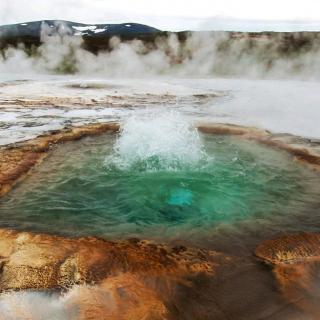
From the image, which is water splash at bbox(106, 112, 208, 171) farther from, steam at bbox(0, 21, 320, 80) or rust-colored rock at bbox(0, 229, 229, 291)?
steam at bbox(0, 21, 320, 80)

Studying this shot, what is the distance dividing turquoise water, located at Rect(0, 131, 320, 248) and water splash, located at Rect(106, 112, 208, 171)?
48mm

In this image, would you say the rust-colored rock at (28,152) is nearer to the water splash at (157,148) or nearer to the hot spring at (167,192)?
the hot spring at (167,192)

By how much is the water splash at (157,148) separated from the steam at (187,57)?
1946 centimetres

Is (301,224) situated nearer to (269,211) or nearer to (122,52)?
(269,211)

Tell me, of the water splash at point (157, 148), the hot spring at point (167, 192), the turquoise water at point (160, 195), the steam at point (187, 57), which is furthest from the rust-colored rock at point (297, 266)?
the steam at point (187, 57)

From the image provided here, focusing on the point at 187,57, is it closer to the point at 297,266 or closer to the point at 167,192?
the point at 167,192

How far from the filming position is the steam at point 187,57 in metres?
27.8

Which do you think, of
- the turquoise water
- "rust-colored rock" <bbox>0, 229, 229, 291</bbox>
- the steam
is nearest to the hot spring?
the turquoise water

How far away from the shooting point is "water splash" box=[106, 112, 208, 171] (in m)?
6.68

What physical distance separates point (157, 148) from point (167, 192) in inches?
62.9

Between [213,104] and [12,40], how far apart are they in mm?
29411

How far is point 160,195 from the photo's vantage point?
5562 millimetres

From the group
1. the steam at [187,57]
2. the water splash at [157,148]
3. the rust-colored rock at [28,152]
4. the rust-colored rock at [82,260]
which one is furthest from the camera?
the steam at [187,57]

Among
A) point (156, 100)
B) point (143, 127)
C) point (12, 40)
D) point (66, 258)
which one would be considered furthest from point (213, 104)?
point (12, 40)
